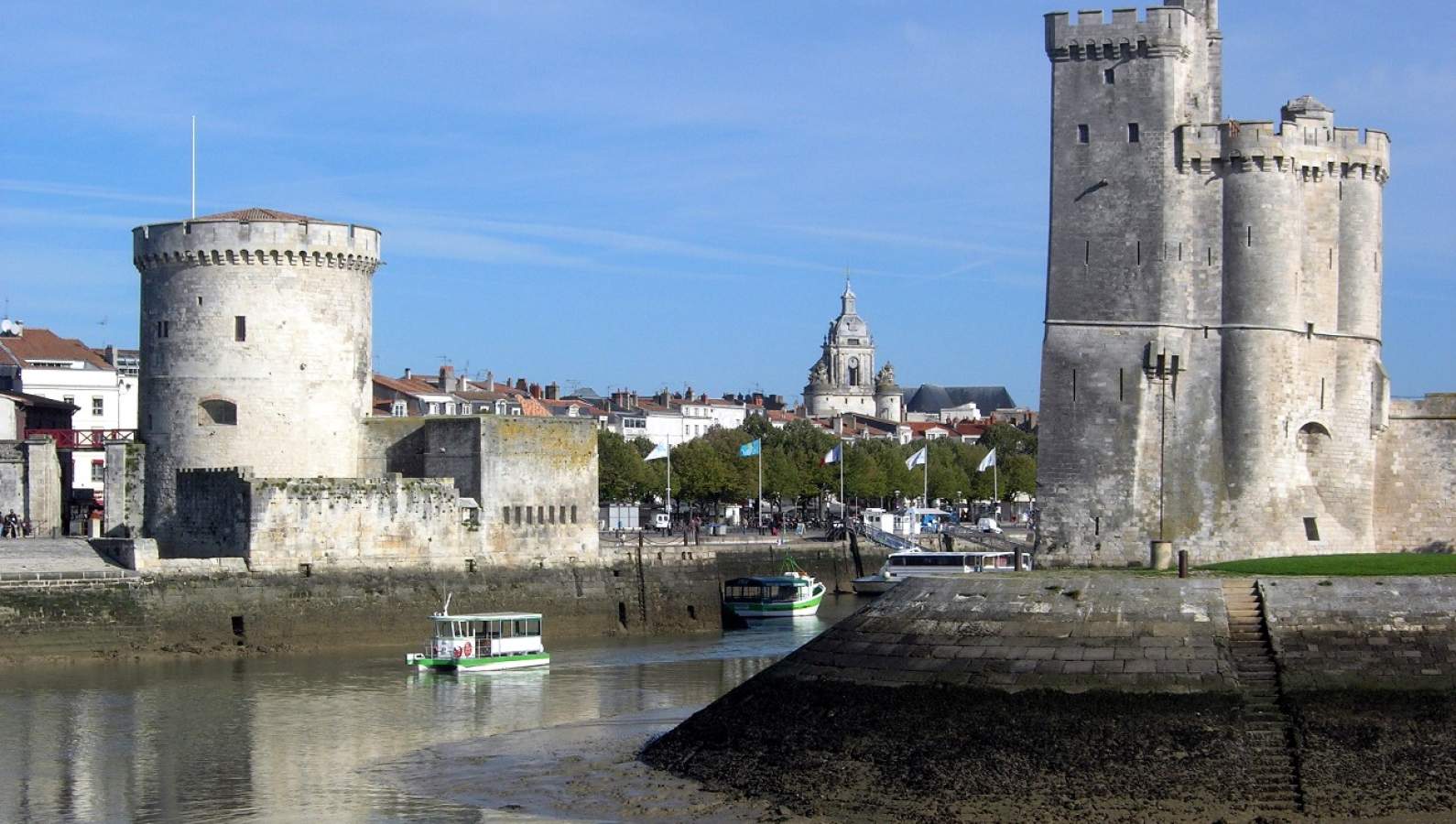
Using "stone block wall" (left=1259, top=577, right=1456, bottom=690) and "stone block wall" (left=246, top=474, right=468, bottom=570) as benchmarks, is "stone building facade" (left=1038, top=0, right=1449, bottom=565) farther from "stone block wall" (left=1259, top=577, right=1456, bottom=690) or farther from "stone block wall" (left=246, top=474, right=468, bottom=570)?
"stone block wall" (left=1259, top=577, right=1456, bottom=690)

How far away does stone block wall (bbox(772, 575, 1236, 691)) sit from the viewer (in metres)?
27.3

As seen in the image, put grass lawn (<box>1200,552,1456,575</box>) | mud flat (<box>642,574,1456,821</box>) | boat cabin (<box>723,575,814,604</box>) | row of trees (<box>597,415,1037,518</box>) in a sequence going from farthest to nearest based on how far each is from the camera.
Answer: row of trees (<box>597,415,1037,518</box>), boat cabin (<box>723,575,814,604</box>), grass lawn (<box>1200,552,1456,575</box>), mud flat (<box>642,574,1456,821</box>)

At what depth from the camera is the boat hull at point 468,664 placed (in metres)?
43.6

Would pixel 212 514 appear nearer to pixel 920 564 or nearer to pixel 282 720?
pixel 282 720

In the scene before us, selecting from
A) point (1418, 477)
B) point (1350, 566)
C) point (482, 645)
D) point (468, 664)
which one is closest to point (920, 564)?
point (482, 645)

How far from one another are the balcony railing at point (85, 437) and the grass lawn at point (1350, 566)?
2782cm

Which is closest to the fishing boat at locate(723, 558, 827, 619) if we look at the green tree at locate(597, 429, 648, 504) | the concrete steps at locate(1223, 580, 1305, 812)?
the green tree at locate(597, 429, 648, 504)

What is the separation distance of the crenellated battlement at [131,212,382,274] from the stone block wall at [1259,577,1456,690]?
27.4 m

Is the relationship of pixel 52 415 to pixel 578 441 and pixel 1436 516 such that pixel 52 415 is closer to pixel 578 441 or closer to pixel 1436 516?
pixel 578 441

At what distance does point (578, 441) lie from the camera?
52.8 meters

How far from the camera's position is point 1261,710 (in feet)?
86.4

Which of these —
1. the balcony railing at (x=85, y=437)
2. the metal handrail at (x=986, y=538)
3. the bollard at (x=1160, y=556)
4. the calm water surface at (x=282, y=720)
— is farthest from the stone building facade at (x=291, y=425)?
the metal handrail at (x=986, y=538)

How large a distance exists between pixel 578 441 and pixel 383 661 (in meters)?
9.49

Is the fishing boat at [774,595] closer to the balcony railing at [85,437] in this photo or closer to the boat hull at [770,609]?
the boat hull at [770,609]
